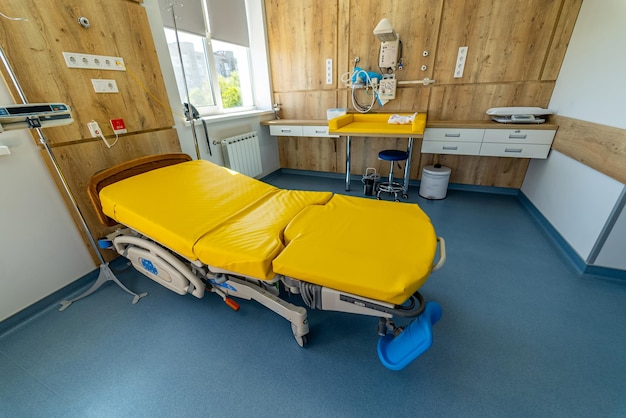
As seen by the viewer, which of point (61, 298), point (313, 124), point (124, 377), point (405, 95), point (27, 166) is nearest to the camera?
point (124, 377)

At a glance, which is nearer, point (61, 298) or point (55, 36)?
point (55, 36)

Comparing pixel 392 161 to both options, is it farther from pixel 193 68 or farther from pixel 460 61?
pixel 193 68

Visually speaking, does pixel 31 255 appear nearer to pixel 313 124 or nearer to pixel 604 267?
pixel 313 124

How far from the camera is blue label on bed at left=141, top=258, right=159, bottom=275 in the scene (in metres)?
1.61

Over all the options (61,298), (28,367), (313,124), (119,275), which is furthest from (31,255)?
(313,124)

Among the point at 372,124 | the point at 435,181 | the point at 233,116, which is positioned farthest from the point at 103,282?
the point at 435,181

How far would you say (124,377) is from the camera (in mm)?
1277

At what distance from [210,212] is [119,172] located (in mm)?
872

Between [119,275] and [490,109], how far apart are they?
3913mm

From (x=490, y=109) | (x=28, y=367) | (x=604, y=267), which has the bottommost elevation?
(x=28, y=367)

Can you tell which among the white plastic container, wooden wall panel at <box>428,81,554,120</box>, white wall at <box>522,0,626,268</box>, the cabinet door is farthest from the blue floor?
the cabinet door

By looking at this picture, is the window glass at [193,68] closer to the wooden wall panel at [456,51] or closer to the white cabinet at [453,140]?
the wooden wall panel at [456,51]

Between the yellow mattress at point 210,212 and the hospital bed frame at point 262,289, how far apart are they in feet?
0.38

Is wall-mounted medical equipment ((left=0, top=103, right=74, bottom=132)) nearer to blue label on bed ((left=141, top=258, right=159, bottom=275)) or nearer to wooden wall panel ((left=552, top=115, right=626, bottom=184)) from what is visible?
blue label on bed ((left=141, top=258, right=159, bottom=275))
